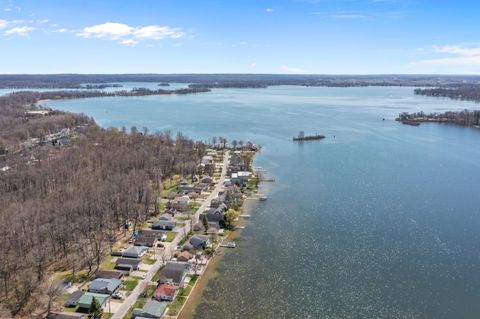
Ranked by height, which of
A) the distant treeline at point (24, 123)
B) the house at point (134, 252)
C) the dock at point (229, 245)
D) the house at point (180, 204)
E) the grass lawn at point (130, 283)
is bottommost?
the grass lawn at point (130, 283)

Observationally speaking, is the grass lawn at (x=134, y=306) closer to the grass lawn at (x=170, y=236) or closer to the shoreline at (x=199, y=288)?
the shoreline at (x=199, y=288)

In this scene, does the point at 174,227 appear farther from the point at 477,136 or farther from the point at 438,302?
the point at 477,136

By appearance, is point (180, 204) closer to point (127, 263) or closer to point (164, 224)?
point (164, 224)

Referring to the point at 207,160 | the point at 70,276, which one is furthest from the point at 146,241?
the point at 207,160

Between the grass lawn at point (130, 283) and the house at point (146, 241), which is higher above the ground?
the house at point (146, 241)

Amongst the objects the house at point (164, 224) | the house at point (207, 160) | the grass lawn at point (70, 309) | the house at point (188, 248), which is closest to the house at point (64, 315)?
the grass lawn at point (70, 309)

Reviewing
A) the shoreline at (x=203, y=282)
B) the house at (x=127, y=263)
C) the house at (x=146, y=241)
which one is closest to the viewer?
the shoreline at (x=203, y=282)

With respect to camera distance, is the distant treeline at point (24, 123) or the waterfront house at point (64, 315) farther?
the distant treeline at point (24, 123)

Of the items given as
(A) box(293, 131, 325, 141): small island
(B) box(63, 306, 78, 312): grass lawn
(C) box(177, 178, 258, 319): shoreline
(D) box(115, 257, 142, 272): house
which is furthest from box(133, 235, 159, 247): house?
(A) box(293, 131, 325, 141): small island
